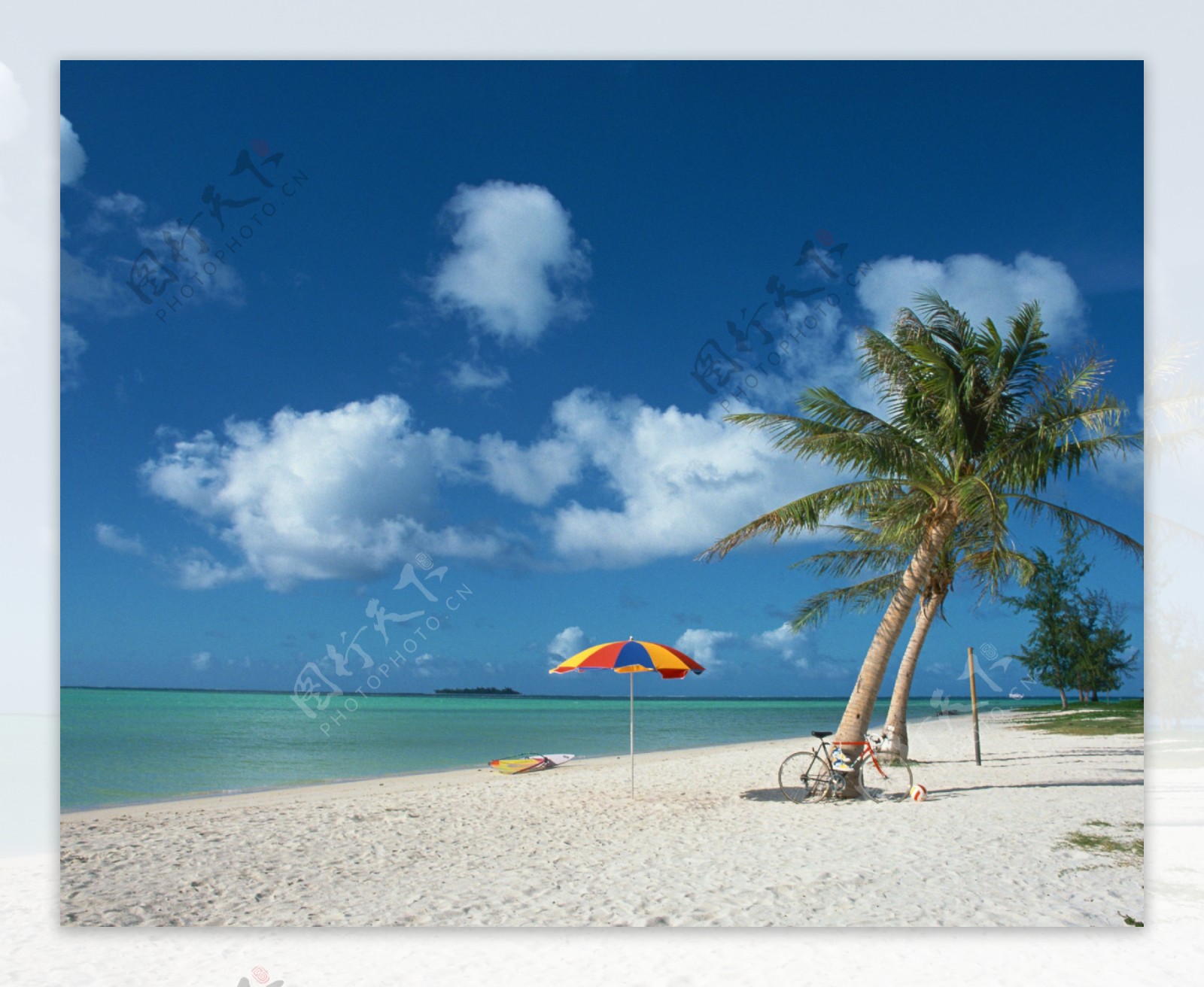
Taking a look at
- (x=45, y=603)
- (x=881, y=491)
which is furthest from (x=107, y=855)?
(x=881, y=491)

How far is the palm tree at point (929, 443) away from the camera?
7.73 meters

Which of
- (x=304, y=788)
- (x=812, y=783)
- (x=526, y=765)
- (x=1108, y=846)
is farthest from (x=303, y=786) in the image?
(x=1108, y=846)

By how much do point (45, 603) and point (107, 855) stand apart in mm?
2124

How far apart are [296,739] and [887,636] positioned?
20.8m

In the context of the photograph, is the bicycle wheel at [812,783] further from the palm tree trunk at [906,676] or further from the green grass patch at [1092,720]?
the green grass patch at [1092,720]

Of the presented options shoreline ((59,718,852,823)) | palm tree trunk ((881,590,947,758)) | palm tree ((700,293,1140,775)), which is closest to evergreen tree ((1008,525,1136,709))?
palm tree trunk ((881,590,947,758))

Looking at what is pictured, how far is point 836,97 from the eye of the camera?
5.94 metres

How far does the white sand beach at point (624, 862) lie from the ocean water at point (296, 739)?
1820 millimetres

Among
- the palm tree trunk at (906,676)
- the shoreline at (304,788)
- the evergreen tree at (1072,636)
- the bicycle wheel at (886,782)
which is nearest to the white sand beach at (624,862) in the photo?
the bicycle wheel at (886,782)

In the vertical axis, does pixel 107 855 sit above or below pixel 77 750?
above

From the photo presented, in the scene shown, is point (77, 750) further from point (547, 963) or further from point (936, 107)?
point (936, 107)

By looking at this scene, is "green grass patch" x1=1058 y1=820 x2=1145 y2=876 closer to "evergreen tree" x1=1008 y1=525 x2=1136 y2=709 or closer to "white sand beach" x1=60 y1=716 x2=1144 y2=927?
"white sand beach" x1=60 y1=716 x2=1144 y2=927

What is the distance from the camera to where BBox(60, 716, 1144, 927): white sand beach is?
15.4ft

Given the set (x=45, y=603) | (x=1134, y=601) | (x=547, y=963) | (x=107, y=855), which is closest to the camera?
(x=547, y=963)
